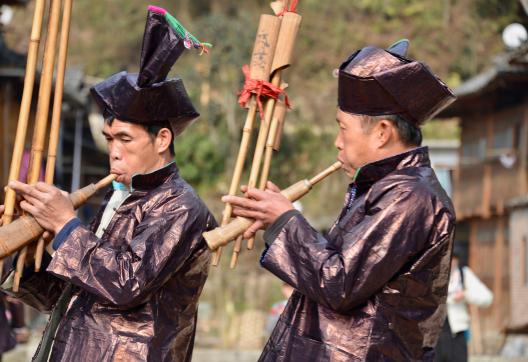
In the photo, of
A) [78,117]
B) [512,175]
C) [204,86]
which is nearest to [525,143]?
[512,175]

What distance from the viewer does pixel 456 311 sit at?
1064cm

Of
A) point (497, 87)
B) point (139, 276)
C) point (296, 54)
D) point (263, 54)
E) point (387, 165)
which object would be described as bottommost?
point (139, 276)

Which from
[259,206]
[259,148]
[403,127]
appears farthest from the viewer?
[259,148]

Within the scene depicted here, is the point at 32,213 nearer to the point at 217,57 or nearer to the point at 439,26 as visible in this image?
the point at 217,57

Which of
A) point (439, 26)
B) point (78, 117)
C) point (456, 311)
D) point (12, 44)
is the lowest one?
point (456, 311)

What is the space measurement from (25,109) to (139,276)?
2.82 ft

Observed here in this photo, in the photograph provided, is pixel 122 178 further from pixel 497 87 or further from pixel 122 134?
pixel 497 87

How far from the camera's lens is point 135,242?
4.78m

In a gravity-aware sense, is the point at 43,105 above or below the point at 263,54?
below

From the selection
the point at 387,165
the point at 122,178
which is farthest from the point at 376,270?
the point at 122,178

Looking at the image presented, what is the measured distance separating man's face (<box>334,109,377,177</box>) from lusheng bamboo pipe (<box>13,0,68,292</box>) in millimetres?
1279

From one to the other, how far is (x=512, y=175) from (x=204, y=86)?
11.5 m

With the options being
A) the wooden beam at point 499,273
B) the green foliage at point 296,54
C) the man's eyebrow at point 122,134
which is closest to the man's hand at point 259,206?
the man's eyebrow at point 122,134

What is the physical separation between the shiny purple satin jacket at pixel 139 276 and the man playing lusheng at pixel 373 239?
1.80ft
